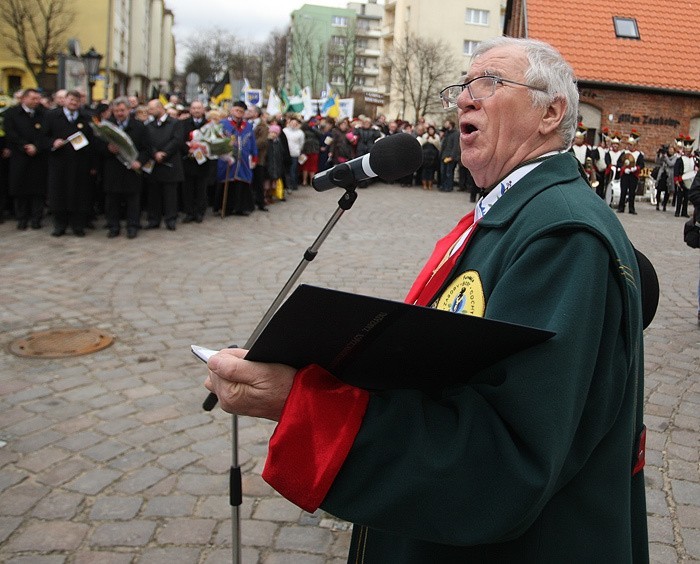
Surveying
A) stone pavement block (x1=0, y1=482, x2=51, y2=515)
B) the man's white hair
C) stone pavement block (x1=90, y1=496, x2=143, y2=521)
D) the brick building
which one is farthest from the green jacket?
the brick building

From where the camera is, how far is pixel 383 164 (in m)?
2.18

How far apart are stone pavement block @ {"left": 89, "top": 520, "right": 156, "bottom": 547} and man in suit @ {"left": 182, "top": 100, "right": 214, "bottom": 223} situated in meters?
9.74

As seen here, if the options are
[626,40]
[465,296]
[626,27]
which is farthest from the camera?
[626,27]

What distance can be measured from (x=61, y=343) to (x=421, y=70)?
5190 cm

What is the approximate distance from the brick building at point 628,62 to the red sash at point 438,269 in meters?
25.9

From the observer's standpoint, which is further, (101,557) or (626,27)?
(626,27)

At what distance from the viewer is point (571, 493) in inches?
58.1

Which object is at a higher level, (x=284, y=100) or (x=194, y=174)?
(x=284, y=100)

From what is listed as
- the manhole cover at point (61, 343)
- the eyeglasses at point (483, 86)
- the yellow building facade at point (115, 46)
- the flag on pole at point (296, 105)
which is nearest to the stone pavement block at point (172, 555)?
the eyeglasses at point (483, 86)

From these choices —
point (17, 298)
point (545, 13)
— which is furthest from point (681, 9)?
point (17, 298)

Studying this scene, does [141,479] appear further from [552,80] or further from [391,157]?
[552,80]

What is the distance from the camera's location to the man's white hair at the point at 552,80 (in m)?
1.71

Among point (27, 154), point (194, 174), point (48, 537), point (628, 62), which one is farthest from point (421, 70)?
point (48, 537)

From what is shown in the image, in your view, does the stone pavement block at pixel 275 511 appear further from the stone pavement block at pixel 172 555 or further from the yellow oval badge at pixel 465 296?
the yellow oval badge at pixel 465 296
